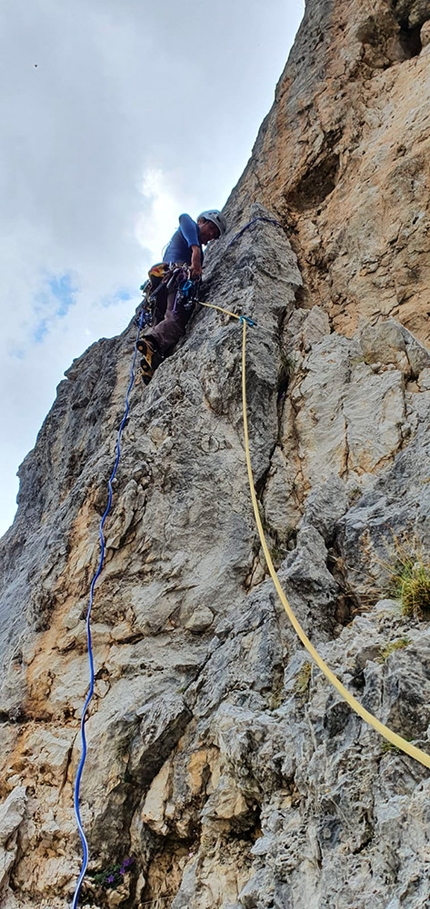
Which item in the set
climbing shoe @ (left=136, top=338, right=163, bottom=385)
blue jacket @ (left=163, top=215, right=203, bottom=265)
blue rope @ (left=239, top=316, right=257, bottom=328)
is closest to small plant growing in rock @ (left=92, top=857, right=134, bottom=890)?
blue rope @ (left=239, top=316, right=257, bottom=328)

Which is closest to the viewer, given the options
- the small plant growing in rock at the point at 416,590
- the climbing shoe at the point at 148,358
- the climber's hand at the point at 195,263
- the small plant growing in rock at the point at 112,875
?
the small plant growing in rock at the point at 416,590

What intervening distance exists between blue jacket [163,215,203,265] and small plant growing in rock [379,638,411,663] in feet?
23.9

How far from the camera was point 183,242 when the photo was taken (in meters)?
9.27

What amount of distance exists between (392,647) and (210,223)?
338 inches

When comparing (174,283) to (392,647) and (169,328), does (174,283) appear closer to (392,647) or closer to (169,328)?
(169,328)

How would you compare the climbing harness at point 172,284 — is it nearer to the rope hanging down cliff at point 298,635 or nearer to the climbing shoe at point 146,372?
the rope hanging down cliff at point 298,635

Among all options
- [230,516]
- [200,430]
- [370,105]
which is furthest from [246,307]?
[370,105]

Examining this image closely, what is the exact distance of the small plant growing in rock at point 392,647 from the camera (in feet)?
9.25

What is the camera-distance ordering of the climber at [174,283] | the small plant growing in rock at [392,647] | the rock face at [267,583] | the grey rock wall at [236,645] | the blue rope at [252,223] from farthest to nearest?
the blue rope at [252,223]
the climber at [174,283]
the small plant growing in rock at [392,647]
the rock face at [267,583]
the grey rock wall at [236,645]

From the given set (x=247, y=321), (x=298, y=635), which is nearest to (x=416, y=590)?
(x=298, y=635)

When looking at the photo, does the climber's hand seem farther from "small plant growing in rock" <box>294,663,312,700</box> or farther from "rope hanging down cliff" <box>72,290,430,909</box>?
"small plant growing in rock" <box>294,663,312,700</box>

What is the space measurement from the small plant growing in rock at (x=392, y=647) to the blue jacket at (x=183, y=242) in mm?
7278

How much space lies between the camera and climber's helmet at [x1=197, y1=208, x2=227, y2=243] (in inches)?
379

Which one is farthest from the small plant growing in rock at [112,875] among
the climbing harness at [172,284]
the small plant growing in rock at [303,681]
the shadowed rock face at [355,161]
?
the climbing harness at [172,284]
